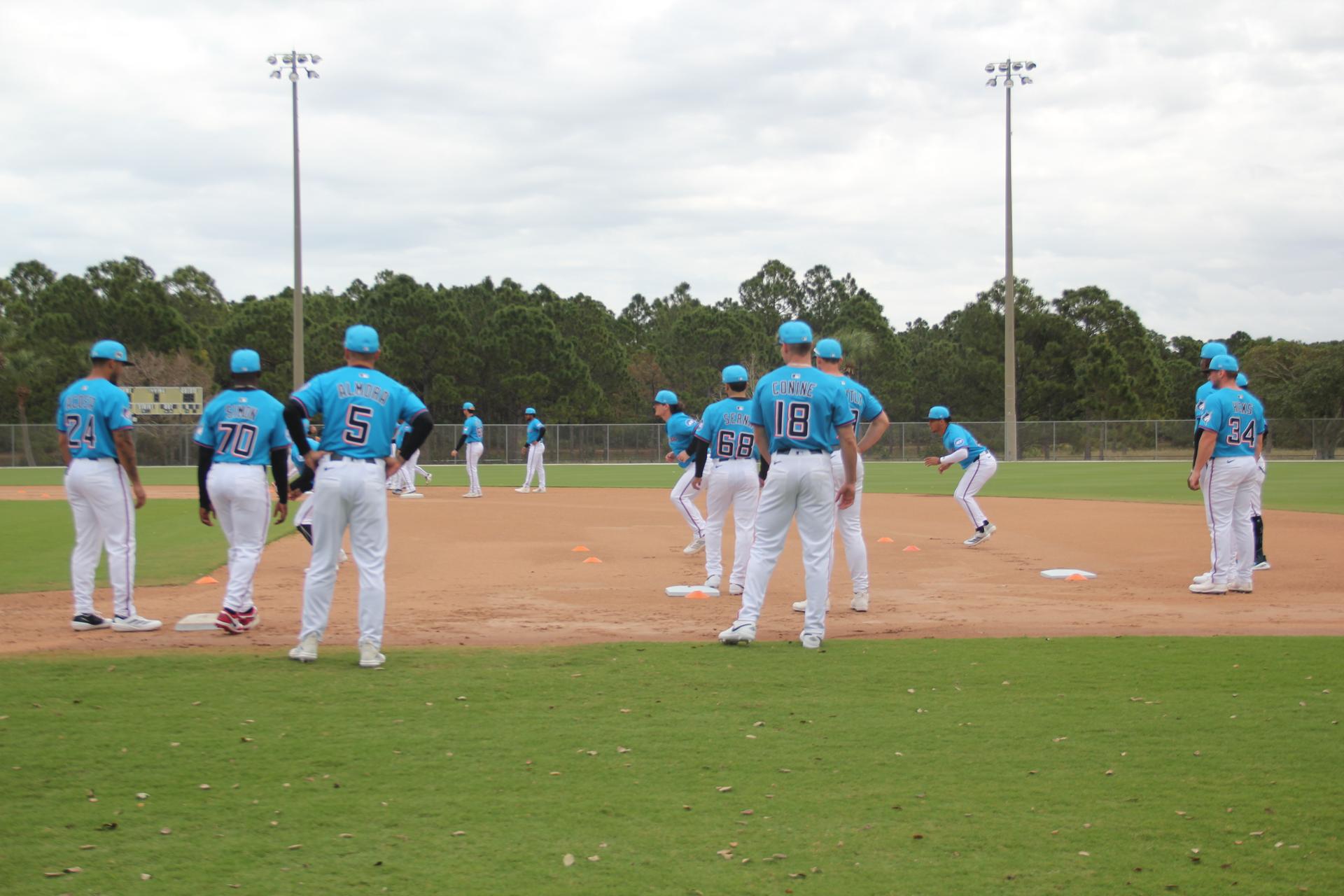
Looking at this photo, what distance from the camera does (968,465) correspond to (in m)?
16.5

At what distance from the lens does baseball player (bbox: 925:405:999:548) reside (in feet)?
52.3

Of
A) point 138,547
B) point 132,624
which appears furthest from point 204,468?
point 138,547

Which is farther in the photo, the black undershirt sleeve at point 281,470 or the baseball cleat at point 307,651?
the black undershirt sleeve at point 281,470

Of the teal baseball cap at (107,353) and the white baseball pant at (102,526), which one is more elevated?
the teal baseball cap at (107,353)

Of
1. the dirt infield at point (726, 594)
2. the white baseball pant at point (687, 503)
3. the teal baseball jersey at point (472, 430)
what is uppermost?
the teal baseball jersey at point (472, 430)

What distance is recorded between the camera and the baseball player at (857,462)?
8734mm

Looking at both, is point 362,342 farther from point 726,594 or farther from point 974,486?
point 974,486

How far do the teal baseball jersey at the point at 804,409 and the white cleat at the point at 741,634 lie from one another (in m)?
1.28

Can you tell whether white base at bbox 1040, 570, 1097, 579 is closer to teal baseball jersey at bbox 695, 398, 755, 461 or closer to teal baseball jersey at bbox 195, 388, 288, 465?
teal baseball jersey at bbox 695, 398, 755, 461

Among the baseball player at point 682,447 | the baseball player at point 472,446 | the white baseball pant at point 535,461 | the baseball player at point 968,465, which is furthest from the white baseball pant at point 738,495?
the white baseball pant at point 535,461

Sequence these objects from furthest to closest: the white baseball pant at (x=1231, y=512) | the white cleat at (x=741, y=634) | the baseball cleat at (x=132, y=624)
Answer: the white baseball pant at (x=1231, y=512)
the baseball cleat at (x=132, y=624)
the white cleat at (x=741, y=634)

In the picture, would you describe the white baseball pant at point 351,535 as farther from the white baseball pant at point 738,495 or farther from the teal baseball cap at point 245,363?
the white baseball pant at point 738,495

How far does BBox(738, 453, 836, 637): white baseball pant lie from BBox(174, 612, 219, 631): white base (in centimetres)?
421

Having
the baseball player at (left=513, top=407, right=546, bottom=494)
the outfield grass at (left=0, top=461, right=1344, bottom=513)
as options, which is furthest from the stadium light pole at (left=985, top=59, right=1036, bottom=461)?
the baseball player at (left=513, top=407, right=546, bottom=494)
